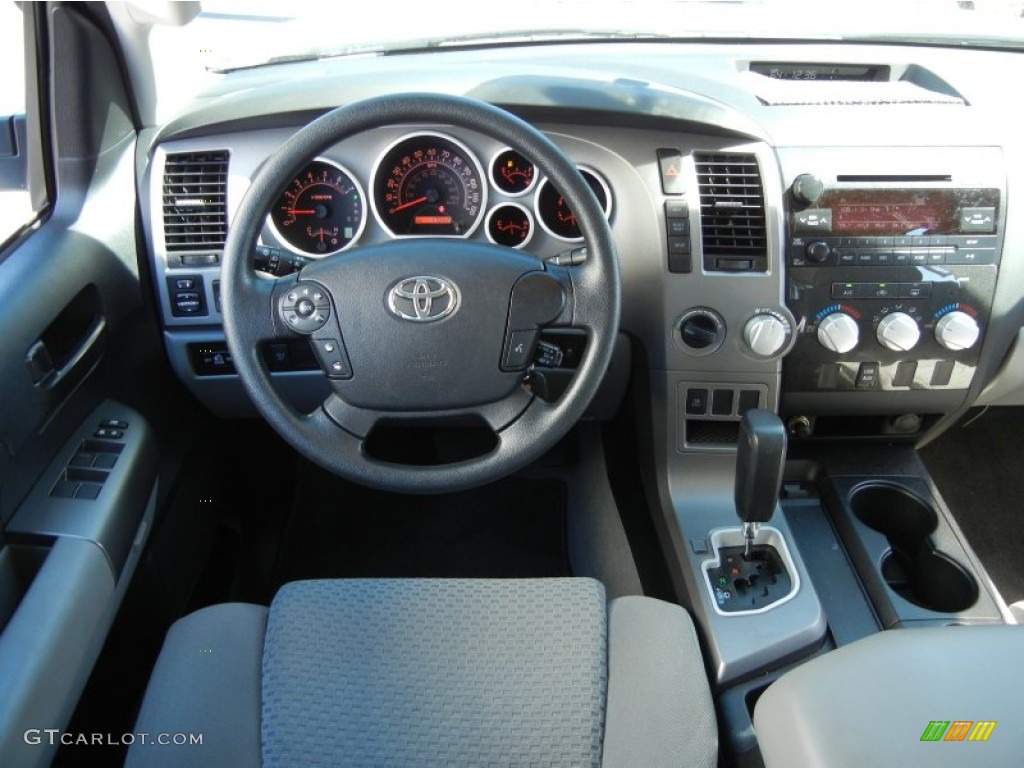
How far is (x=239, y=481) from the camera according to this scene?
225 centimetres

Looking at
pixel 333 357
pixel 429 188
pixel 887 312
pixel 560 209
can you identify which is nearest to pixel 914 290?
pixel 887 312

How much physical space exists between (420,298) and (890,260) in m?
1.00

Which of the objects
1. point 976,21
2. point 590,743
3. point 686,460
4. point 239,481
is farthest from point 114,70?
point 976,21

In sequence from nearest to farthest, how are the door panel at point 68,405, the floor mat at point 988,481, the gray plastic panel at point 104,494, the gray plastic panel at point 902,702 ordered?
1. the gray plastic panel at point 902,702
2. the door panel at point 68,405
3. the gray plastic panel at point 104,494
4. the floor mat at point 988,481

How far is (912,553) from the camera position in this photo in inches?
77.3

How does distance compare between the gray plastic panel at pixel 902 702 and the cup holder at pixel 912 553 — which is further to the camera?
the cup holder at pixel 912 553

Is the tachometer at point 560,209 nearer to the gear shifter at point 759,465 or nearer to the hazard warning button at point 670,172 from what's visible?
the hazard warning button at point 670,172

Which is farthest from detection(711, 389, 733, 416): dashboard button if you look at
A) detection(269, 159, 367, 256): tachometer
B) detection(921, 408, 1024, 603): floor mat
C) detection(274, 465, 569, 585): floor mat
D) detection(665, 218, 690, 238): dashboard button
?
detection(921, 408, 1024, 603): floor mat

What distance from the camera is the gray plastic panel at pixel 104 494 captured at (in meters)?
1.45

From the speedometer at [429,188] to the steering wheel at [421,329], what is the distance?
0.29 m

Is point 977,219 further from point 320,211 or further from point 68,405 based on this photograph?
point 68,405

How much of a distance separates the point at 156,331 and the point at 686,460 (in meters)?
1.15

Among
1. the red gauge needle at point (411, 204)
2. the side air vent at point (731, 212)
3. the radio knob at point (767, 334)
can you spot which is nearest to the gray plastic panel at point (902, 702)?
the radio knob at point (767, 334)

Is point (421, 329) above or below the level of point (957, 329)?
above
